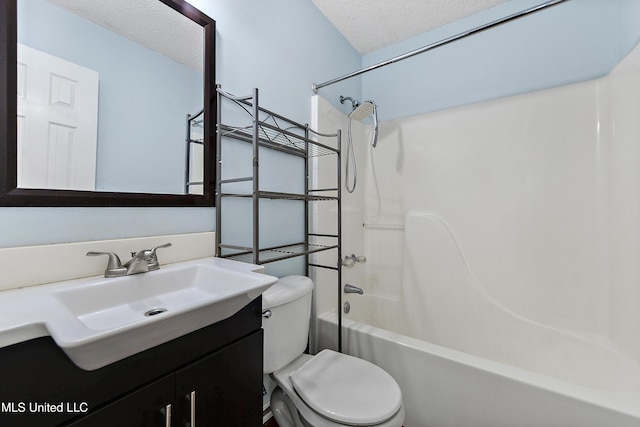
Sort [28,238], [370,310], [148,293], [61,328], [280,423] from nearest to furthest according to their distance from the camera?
[61,328] < [28,238] < [148,293] < [280,423] < [370,310]

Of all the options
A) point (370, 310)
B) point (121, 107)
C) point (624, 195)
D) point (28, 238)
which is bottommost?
point (370, 310)

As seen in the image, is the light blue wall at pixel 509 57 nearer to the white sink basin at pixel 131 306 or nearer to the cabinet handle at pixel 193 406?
the white sink basin at pixel 131 306

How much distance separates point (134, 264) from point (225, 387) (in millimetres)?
441

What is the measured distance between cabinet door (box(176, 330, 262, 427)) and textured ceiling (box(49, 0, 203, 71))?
A: 41.4 inches

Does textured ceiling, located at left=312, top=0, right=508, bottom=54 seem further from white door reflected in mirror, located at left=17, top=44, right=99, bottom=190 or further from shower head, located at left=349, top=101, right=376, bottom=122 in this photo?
white door reflected in mirror, located at left=17, top=44, right=99, bottom=190

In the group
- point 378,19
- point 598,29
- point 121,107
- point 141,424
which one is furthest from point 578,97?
point 141,424

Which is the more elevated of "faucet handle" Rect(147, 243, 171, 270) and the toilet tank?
"faucet handle" Rect(147, 243, 171, 270)

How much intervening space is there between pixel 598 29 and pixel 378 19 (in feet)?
3.97

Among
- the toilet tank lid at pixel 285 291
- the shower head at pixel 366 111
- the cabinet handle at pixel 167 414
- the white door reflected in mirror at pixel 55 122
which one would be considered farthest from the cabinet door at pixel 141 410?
the shower head at pixel 366 111

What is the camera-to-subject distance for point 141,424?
1.76 ft

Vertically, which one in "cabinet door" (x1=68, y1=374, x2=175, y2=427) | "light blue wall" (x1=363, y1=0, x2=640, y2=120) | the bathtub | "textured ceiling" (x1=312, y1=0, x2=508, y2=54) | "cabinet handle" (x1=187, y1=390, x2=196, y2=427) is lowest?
the bathtub

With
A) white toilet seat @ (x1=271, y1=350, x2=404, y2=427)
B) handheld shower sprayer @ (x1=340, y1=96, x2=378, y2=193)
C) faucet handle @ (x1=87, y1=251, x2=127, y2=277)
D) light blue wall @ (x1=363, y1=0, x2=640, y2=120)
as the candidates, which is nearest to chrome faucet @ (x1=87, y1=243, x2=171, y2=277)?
faucet handle @ (x1=87, y1=251, x2=127, y2=277)

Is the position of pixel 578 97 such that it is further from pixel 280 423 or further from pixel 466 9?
pixel 280 423

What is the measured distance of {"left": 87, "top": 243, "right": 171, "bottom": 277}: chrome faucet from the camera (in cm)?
74
